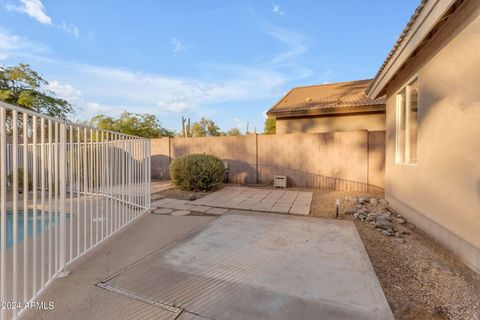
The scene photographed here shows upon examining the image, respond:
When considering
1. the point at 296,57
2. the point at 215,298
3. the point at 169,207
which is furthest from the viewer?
the point at 296,57

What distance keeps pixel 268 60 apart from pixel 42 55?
9801 millimetres

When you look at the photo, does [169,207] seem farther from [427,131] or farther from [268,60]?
[268,60]

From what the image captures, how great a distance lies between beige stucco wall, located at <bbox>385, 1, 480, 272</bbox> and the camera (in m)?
2.40

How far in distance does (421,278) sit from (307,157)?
527 cm

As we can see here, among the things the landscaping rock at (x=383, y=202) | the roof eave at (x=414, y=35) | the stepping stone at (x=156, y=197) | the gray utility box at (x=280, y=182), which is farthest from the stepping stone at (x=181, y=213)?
the roof eave at (x=414, y=35)

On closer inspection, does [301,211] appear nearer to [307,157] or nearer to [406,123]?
[406,123]

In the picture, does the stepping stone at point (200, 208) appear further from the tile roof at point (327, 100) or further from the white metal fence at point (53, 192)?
the tile roof at point (327, 100)

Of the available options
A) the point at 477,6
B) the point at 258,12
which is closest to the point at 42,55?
the point at 258,12

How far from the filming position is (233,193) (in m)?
6.60

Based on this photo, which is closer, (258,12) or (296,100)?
(258,12)

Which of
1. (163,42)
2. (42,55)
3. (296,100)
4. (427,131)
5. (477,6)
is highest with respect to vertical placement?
(163,42)

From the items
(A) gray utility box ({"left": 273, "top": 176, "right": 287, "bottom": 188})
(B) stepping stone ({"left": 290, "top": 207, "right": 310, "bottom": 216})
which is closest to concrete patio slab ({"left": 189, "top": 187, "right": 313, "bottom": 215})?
(B) stepping stone ({"left": 290, "top": 207, "right": 310, "bottom": 216})

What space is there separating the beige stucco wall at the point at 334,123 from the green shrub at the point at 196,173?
4.64m

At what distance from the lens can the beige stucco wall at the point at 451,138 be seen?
2.40 meters
